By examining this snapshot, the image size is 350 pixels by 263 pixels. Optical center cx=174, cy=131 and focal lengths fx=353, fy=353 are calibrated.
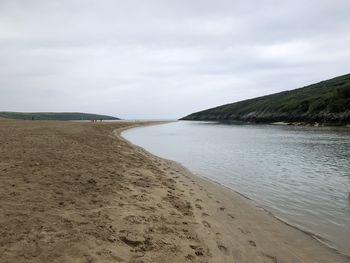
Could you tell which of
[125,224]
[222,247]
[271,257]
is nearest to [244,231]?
[222,247]

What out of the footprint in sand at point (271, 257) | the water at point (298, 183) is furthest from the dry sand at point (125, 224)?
the water at point (298, 183)

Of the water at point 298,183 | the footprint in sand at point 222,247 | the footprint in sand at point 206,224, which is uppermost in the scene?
the footprint in sand at point 206,224

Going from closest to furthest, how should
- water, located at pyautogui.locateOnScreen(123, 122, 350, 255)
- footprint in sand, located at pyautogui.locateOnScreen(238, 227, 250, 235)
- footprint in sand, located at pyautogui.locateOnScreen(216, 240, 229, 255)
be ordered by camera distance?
footprint in sand, located at pyautogui.locateOnScreen(216, 240, 229, 255), footprint in sand, located at pyautogui.locateOnScreen(238, 227, 250, 235), water, located at pyautogui.locateOnScreen(123, 122, 350, 255)

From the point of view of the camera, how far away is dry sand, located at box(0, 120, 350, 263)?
7.01 m

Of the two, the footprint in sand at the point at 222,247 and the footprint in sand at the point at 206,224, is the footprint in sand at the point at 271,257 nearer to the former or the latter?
the footprint in sand at the point at 222,247

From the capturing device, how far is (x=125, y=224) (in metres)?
8.79

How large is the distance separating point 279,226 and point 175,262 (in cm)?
491

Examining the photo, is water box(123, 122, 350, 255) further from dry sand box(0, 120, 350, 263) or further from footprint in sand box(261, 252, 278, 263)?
footprint in sand box(261, 252, 278, 263)

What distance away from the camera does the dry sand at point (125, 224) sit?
7.01 m

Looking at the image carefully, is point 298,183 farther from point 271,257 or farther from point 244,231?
point 271,257

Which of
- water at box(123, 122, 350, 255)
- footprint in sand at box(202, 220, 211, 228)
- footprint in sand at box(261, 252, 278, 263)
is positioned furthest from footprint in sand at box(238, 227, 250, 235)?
water at box(123, 122, 350, 255)

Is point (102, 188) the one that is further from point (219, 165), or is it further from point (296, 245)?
point (219, 165)

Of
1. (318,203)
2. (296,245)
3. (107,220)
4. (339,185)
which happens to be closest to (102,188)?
(107,220)

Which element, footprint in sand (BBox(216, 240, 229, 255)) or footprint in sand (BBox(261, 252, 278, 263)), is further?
footprint in sand (BBox(216, 240, 229, 255))
